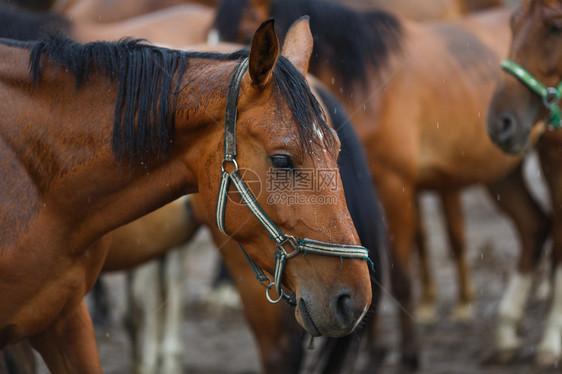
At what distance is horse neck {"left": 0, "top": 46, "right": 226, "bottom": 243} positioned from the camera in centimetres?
222

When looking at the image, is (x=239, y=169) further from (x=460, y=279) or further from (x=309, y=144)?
(x=460, y=279)

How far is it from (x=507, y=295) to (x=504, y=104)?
1812 millimetres

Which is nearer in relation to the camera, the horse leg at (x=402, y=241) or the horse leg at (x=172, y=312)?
the horse leg at (x=402, y=241)

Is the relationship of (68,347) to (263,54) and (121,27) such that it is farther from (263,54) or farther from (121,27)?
(121,27)

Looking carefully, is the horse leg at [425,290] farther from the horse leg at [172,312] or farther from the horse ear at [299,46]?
the horse ear at [299,46]

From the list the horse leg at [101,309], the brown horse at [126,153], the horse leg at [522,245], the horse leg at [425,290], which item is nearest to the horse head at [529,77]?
the horse leg at [522,245]

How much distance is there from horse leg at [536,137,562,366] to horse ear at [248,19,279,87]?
3.37 meters

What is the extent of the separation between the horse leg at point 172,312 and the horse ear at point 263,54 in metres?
2.83

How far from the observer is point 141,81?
2.23m

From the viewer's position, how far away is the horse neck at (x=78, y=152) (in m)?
2.22

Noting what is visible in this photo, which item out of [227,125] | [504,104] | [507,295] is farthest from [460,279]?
[227,125]

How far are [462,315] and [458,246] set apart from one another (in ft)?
1.99

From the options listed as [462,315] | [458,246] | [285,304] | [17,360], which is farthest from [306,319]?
[458,246]

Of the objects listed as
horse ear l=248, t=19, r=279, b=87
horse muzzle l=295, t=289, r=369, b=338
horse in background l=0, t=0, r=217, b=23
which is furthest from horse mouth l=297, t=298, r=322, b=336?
horse in background l=0, t=0, r=217, b=23
